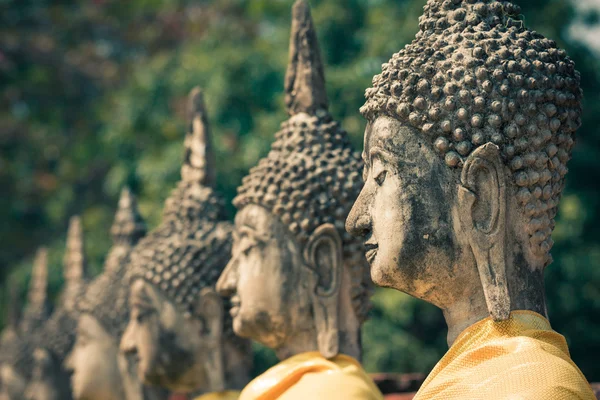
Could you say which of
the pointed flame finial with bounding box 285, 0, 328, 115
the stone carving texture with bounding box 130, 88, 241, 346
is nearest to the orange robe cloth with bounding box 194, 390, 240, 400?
the stone carving texture with bounding box 130, 88, 241, 346

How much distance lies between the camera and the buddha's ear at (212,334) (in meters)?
6.82

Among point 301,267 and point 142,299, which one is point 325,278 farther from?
point 142,299

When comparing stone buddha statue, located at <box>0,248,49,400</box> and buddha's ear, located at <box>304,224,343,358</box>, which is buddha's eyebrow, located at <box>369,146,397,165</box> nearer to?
buddha's ear, located at <box>304,224,343,358</box>

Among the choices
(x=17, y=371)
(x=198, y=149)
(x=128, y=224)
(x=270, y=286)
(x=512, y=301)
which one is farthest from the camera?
(x=17, y=371)

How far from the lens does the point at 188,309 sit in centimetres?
695

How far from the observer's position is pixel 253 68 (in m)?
13.0

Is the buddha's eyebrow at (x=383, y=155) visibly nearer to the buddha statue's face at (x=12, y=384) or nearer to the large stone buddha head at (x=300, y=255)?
the large stone buddha head at (x=300, y=255)

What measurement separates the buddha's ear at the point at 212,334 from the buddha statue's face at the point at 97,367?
225cm

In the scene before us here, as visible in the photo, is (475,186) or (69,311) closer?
(475,186)

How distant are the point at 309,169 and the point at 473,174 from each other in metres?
1.79

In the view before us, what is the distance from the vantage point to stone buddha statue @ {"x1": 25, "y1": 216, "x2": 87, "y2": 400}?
10852 millimetres

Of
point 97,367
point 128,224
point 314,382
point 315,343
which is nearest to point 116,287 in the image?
point 97,367

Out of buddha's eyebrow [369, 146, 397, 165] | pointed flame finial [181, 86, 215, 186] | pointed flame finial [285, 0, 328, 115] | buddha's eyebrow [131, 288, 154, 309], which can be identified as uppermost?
pointed flame finial [285, 0, 328, 115]

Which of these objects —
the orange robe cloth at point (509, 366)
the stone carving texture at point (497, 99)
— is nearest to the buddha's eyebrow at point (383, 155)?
the stone carving texture at point (497, 99)
